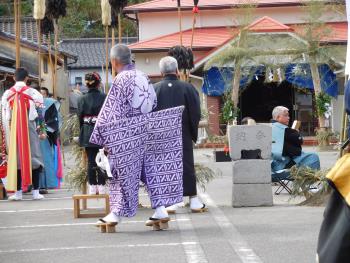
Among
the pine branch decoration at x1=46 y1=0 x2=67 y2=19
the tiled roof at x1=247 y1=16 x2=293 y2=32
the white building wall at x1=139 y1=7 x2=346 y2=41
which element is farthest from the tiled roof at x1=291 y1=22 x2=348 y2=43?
the pine branch decoration at x1=46 y1=0 x2=67 y2=19

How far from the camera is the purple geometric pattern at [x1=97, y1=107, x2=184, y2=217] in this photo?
1004 centimetres

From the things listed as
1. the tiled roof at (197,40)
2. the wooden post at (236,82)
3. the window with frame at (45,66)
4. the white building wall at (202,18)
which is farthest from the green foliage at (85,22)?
the wooden post at (236,82)

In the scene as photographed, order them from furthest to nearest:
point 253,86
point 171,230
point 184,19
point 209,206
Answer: point 184,19, point 253,86, point 209,206, point 171,230

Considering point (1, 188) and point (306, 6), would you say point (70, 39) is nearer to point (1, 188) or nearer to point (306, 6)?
point (306, 6)

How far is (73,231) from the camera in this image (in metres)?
10.3

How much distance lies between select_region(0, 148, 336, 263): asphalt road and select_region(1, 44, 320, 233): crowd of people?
15.7 inches

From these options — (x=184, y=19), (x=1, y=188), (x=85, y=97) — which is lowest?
(x=1, y=188)

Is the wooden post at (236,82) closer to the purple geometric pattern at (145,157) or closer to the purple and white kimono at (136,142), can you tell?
the purple geometric pattern at (145,157)

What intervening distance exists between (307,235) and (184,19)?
104ft

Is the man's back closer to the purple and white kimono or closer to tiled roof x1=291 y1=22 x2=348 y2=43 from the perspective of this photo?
the purple and white kimono

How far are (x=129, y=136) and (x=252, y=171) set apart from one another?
2.61 metres

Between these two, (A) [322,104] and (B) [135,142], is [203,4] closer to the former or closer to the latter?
(A) [322,104]

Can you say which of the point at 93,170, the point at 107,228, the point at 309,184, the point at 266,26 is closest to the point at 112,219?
the point at 107,228

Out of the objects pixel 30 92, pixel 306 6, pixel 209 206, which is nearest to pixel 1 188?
pixel 30 92
